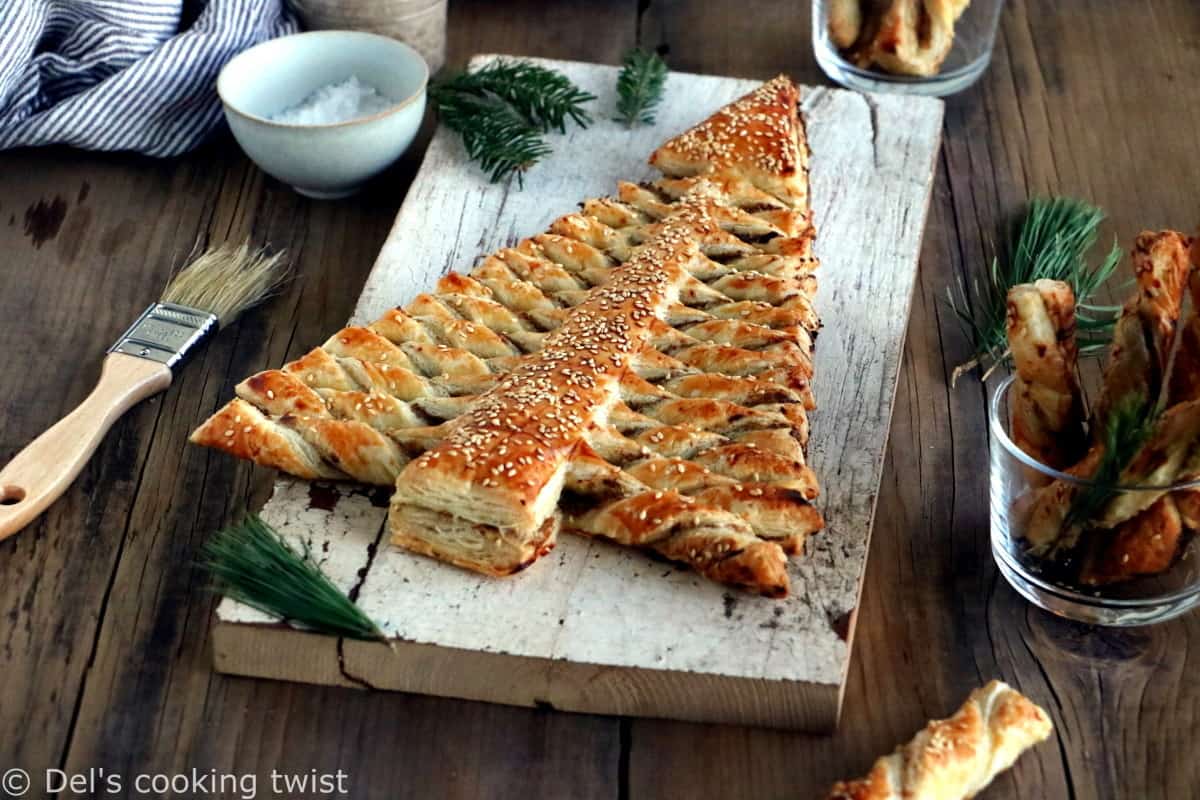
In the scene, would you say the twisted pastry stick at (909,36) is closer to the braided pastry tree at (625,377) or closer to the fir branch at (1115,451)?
the braided pastry tree at (625,377)

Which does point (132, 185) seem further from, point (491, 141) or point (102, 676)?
point (102, 676)

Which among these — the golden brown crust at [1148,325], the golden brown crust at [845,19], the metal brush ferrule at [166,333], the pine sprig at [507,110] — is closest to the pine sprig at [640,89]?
the pine sprig at [507,110]

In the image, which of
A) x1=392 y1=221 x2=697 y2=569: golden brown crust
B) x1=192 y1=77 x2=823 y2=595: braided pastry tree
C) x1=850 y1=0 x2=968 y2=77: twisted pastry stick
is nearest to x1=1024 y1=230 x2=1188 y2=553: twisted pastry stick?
x1=192 y1=77 x2=823 y2=595: braided pastry tree

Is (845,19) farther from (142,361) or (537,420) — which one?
(142,361)

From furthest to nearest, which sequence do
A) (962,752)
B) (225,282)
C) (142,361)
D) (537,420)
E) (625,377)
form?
(225,282)
(142,361)
(625,377)
(537,420)
(962,752)

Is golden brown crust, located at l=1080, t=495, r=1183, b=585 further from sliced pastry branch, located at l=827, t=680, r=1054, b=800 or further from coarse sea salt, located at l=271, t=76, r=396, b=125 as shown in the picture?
coarse sea salt, located at l=271, t=76, r=396, b=125

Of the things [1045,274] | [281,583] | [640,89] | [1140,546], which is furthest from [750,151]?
[281,583]
